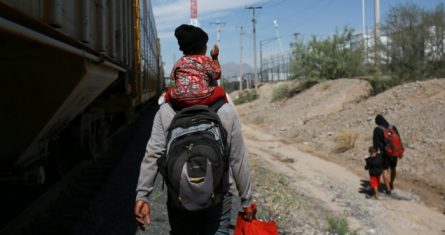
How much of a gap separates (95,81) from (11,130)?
0.87 metres

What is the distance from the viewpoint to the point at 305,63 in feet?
115

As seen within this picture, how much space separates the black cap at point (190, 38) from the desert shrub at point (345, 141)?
1635 cm

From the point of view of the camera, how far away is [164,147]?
11.0ft

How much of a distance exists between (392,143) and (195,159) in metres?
9.19

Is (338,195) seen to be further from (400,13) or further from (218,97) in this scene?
(400,13)

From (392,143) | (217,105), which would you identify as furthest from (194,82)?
(392,143)

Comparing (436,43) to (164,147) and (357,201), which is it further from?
(164,147)

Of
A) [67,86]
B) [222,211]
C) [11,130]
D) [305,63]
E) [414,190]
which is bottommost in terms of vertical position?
[414,190]

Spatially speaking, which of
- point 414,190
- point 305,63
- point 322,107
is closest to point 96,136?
point 414,190

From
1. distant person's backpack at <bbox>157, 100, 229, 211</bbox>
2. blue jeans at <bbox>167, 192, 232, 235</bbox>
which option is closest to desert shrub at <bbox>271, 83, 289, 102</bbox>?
blue jeans at <bbox>167, 192, 232, 235</bbox>

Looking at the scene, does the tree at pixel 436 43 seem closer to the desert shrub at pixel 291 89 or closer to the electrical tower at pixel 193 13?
the desert shrub at pixel 291 89

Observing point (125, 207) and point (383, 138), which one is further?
point (383, 138)

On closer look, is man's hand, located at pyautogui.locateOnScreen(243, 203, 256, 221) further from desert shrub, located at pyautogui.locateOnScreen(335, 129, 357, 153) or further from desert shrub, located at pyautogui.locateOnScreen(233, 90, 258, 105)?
desert shrub, located at pyautogui.locateOnScreen(233, 90, 258, 105)

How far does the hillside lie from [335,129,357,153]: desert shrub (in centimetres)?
5
